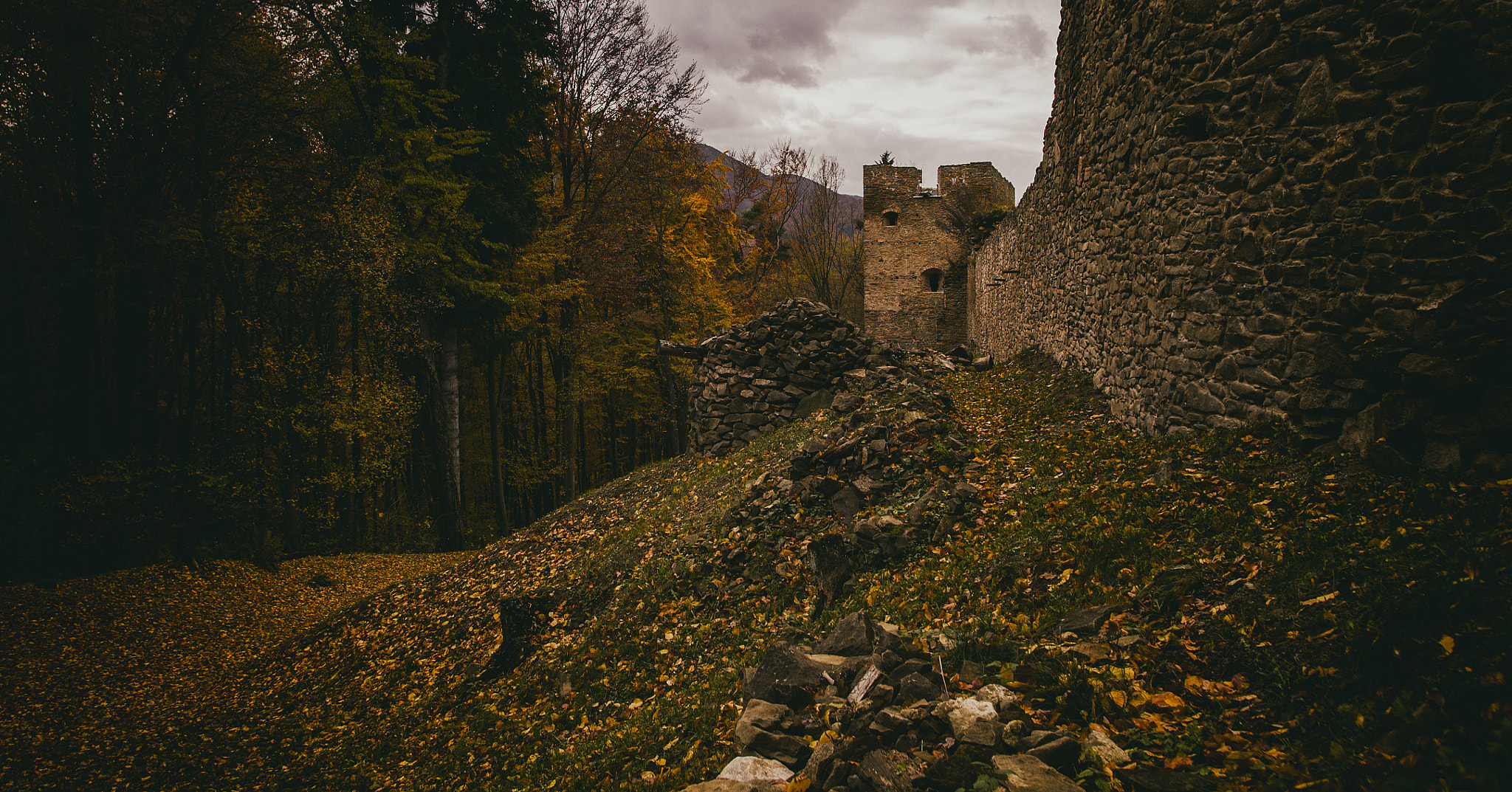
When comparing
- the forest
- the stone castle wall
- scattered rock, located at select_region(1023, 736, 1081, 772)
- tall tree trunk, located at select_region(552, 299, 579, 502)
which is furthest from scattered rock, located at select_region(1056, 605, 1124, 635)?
tall tree trunk, located at select_region(552, 299, 579, 502)

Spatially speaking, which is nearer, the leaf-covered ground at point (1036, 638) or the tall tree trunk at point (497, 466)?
the leaf-covered ground at point (1036, 638)

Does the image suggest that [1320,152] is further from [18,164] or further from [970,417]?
[18,164]

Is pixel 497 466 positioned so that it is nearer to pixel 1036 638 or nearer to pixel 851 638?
pixel 851 638

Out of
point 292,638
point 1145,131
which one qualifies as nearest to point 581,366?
point 292,638

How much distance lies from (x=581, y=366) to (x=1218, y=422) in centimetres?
1683

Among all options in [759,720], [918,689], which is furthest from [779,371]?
[918,689]

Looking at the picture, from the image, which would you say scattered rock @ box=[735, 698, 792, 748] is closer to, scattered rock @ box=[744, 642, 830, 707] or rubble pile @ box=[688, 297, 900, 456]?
scattered rock @ box=[744, 642, 830, 707]

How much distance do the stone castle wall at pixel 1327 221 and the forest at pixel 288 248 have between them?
45.5 ft

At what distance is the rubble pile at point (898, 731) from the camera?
7.95 ft

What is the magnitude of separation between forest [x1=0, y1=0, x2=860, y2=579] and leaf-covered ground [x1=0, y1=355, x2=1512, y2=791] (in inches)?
176

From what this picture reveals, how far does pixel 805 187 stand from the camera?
Answer: 31.8m

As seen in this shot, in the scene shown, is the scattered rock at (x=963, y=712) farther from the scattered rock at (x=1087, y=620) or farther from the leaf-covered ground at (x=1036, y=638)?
the scattered rock at (x=1087, y=620)

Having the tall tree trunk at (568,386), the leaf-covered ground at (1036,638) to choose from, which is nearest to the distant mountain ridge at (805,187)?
the tall tree trunk at (568,386)

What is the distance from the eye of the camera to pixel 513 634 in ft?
24.4
